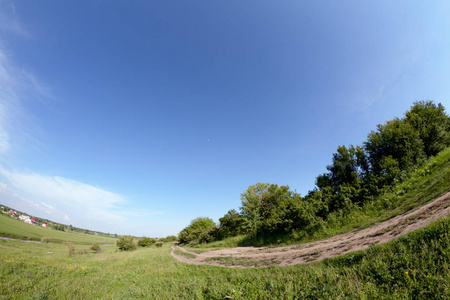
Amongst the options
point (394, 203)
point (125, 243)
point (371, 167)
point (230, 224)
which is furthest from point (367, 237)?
point (125, 243)

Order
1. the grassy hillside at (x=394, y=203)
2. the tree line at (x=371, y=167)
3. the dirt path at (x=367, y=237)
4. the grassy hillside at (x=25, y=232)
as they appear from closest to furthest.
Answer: the dirt path at (x=367, y=237) → the grassy hillside at (x=394, y=203) → the tree line at (x=371, y=167) → the grassy hillside at (x=25, y=232)

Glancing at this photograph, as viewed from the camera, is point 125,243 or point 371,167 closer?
point 371,167

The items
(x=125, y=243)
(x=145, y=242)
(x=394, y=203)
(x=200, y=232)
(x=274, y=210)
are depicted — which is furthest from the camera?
(x=145, y=242)

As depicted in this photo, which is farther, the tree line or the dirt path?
the tree line

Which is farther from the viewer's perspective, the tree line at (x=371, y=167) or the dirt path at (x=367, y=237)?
the tree line at (x=371, y=167)

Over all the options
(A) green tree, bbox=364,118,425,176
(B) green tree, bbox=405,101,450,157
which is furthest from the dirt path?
(B) green tree, bbox=405,101,450,157

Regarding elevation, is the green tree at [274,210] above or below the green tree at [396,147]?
below

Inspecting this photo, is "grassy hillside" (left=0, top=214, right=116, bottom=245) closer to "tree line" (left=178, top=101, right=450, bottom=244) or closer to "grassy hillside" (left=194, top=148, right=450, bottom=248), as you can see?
"tree line" (left=178, top=101, right=450, bottom=244)

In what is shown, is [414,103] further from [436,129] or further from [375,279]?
[375,279]

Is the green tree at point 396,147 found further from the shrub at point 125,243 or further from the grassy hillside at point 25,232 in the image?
the grassy hillside at point 25,232

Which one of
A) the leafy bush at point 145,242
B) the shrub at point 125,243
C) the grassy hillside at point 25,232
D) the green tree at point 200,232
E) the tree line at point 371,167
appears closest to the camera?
the tree line at point 371,167

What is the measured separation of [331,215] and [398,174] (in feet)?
32.8

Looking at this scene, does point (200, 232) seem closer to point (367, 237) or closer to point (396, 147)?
point (367, 237)

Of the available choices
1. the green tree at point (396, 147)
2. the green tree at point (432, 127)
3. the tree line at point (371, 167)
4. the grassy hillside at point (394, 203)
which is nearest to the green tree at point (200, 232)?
the tree line at point (371, 167)
